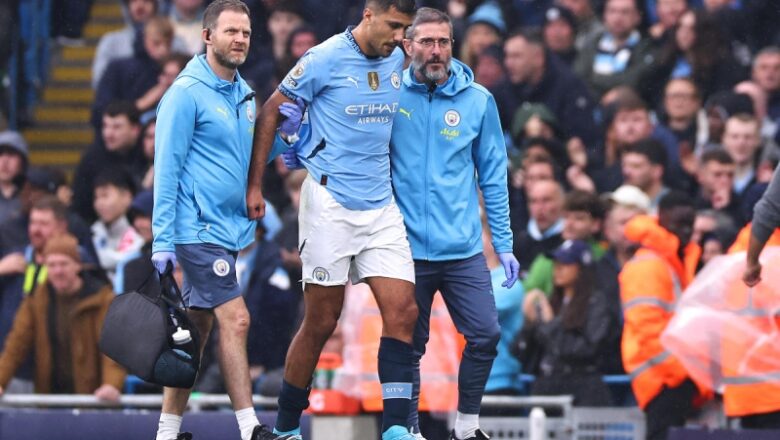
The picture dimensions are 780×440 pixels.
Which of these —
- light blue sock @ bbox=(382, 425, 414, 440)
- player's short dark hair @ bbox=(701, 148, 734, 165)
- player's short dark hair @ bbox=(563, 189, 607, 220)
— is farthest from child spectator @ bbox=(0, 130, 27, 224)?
light blue sock @ bbox=(382, 425, 414, 440)

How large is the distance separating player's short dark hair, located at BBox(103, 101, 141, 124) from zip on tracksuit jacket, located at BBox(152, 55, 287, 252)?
6.86 m

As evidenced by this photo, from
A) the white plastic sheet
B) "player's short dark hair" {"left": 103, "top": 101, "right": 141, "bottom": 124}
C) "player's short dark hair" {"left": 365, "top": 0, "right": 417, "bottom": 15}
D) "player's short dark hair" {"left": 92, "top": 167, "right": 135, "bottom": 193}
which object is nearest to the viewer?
"player's short dark hair" {"left": 365, "top": 0, "right": 417, "bottom": 15}

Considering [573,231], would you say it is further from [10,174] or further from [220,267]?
[10,174]

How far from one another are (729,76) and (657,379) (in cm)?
372

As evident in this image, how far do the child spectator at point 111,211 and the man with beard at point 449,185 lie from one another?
18.6ft

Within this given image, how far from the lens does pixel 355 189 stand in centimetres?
949

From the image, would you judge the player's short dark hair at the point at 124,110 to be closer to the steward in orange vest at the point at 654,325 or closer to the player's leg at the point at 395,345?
the steward in orange vest at the point at 654,325

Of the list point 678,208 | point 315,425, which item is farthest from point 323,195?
point 678,208

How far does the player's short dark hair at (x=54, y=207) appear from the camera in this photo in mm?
14914

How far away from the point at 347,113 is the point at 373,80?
0.23m

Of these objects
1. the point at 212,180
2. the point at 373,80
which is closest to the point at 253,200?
the point at 212,180

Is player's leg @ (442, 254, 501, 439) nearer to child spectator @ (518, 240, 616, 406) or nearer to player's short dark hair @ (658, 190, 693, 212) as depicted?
child spectator @ (518, 240, 616, 406)

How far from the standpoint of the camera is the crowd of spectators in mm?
12820

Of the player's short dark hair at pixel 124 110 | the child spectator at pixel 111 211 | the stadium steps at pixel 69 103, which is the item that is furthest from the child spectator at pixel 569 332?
the stadium steps at pixel 69 103
